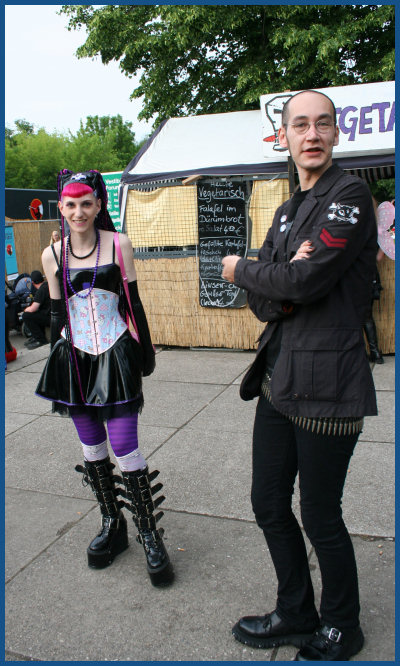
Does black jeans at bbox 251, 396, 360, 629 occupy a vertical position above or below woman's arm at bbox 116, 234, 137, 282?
below

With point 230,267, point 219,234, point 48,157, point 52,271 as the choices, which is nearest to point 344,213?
point 230,267

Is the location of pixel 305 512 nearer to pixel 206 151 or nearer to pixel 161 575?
pixel 161 575

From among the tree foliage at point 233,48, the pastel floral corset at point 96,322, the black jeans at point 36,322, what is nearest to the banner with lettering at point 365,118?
the pastel floral corset at point 96,322

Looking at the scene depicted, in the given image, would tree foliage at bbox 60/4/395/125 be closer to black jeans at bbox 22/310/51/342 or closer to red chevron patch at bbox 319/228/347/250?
black jeans at bbox 22/310/51/342

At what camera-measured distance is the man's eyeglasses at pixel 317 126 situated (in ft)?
6.43

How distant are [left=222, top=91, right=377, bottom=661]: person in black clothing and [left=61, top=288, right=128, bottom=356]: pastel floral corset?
0.86 meters

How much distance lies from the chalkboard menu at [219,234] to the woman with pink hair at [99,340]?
4.43 metres

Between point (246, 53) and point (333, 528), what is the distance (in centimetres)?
1517

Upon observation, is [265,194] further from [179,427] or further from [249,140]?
[179,427]

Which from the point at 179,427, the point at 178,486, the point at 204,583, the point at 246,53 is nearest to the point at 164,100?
the point at 246,53

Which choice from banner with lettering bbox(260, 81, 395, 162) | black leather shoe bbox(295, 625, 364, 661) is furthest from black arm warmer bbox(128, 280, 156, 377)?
banner with lettering bbox(260, 81, 395, 162)

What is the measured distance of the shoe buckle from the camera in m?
2.16

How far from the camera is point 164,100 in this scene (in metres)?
15.5

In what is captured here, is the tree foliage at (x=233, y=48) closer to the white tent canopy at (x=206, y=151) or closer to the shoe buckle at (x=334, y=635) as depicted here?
the white tent canopy at (x=206, y=151)
